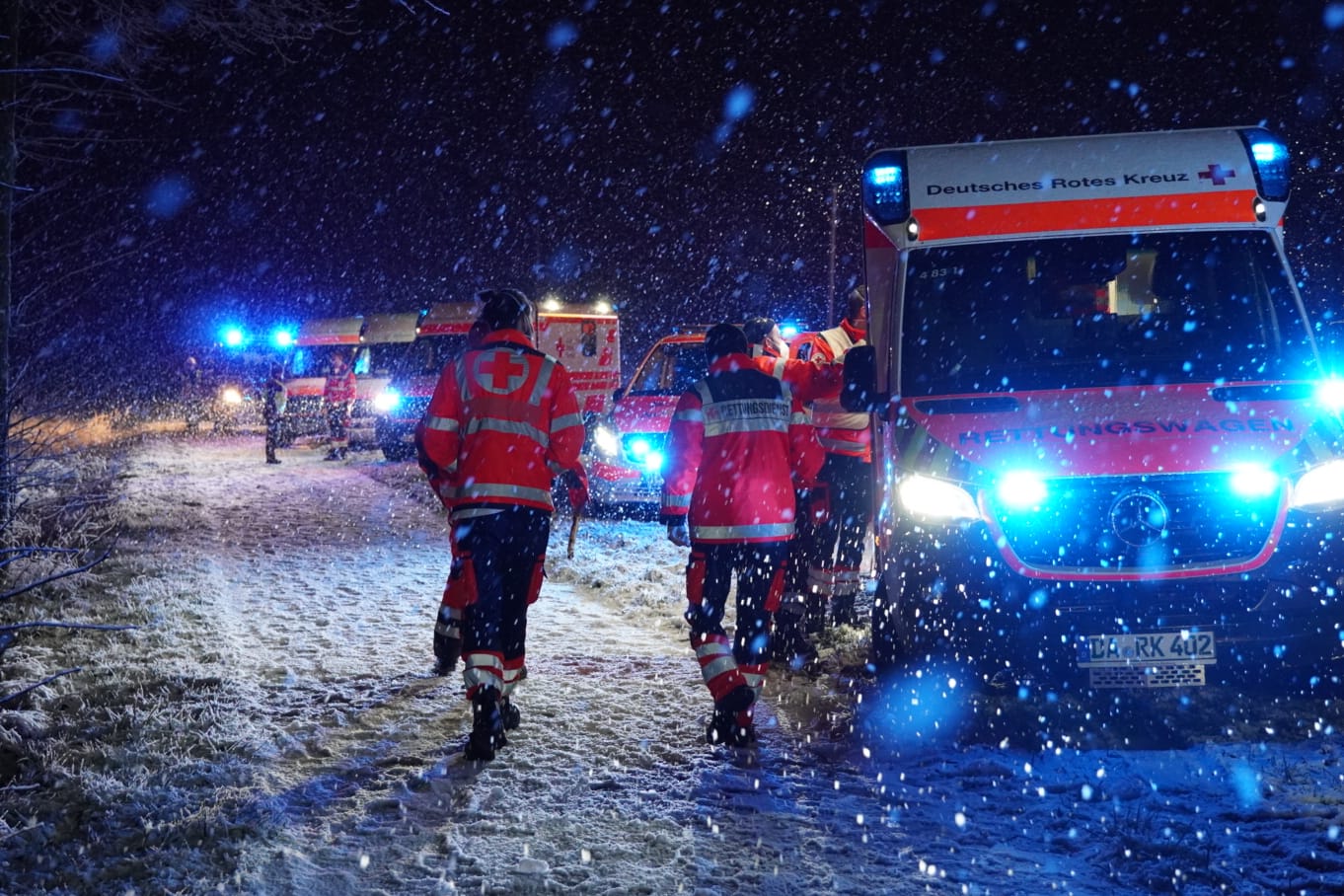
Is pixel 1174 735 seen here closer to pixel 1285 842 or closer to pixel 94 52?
pixel 1285 842

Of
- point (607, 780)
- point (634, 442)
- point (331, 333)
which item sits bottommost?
point (607, 780)

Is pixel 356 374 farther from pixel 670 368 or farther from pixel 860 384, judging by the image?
pixel 860 384

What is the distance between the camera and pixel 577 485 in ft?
17.4

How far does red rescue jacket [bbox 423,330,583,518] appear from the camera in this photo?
4.87 m

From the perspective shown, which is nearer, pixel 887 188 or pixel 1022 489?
pixel 1022 489

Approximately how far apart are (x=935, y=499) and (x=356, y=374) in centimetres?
1782

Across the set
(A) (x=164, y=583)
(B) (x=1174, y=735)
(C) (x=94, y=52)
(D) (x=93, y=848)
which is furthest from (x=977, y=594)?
(C) (x=94, y=52)

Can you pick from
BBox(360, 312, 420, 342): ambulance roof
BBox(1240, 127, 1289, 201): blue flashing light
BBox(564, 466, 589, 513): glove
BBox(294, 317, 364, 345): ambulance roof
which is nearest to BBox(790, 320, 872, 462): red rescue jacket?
BBox(564, 466, 589, 513): glove

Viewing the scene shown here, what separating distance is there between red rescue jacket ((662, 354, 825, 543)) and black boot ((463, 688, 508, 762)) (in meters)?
1.16

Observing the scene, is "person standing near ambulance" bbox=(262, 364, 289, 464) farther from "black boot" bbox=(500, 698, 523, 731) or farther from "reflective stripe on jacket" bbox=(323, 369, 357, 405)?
"black boot" bbox=(500, 698, 523, 731)

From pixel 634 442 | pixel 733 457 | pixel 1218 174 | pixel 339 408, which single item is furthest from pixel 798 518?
pixel 339 408

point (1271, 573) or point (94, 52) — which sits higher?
point (94, 52)

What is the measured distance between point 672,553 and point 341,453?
13.5 m

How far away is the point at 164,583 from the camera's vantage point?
8.59 meters
